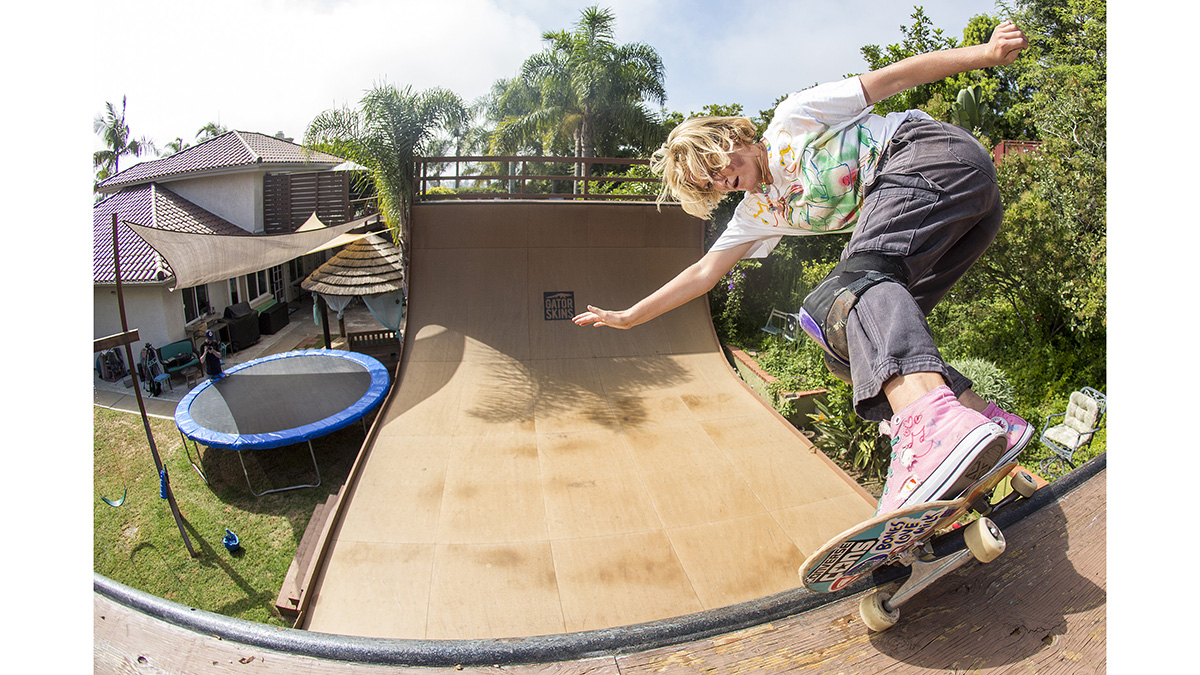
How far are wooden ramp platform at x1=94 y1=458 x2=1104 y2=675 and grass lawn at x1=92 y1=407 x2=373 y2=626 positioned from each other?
400cm

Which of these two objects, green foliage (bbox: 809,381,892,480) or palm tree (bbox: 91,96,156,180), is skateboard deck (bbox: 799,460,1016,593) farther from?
palm tree (bbox: 91,96,156,180)

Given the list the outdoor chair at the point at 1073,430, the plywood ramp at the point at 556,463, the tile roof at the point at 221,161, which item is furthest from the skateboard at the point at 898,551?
the tile roof at the point at 221,161

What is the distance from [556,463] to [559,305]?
11.6 ft

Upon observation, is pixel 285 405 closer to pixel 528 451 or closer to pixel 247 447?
pixel 247 447

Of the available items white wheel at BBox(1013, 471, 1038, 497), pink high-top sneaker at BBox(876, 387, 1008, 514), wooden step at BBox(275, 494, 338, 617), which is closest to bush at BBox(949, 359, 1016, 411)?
white wheel at BBox(1013, 471, 1038, 497)

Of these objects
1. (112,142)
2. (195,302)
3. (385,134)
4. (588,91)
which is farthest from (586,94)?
(112,142)

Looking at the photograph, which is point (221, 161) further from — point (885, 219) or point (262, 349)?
point (885, 219)

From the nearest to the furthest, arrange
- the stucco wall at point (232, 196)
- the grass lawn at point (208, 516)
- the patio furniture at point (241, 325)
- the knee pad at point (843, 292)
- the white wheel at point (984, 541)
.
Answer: the white wheel at point (984, 541)
the knee pad at point (843, 292)
the grass lawn at point (208, 516)
the patio furniture at point (241, 325)
the stucco wall at point (232, 196)

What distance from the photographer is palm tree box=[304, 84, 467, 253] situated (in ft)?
40.6

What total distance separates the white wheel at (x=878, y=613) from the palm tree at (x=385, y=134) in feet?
→ 41.0

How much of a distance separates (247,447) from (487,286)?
3.82 m

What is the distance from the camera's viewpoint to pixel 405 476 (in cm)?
514

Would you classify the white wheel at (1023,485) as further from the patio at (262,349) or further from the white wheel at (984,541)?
the patio at (262,349)

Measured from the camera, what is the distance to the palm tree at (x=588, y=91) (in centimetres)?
1798
